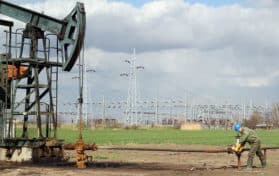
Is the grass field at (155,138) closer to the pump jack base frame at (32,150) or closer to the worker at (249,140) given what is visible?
the pump jack base frame at (32,150)

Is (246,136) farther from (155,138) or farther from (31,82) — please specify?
(155,138)

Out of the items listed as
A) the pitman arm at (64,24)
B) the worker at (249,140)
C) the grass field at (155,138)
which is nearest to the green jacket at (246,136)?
the worker at (249,140)

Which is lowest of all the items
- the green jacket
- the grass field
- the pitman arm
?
the grass field

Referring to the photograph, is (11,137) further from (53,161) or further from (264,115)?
(264,115)

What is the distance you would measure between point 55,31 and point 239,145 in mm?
6336

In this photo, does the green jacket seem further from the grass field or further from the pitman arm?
the grass field

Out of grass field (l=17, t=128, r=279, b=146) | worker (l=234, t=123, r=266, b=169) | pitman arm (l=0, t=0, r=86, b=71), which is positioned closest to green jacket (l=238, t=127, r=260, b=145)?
worker (l=234, t=123, r=266, b=169)

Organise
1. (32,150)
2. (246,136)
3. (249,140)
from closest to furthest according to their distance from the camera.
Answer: (246,136) → (249,140) → (32,150)

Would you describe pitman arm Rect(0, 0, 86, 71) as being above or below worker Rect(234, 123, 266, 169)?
above

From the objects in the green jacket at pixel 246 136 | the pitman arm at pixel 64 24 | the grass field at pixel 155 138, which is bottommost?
the grass field at pixel 155 138

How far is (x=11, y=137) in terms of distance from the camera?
18.4 m

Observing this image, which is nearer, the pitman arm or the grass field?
the pitman arm

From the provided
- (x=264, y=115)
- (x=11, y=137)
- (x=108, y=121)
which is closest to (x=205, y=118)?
(x=264, y=115)

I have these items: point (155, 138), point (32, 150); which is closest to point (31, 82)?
point (32, 150)
